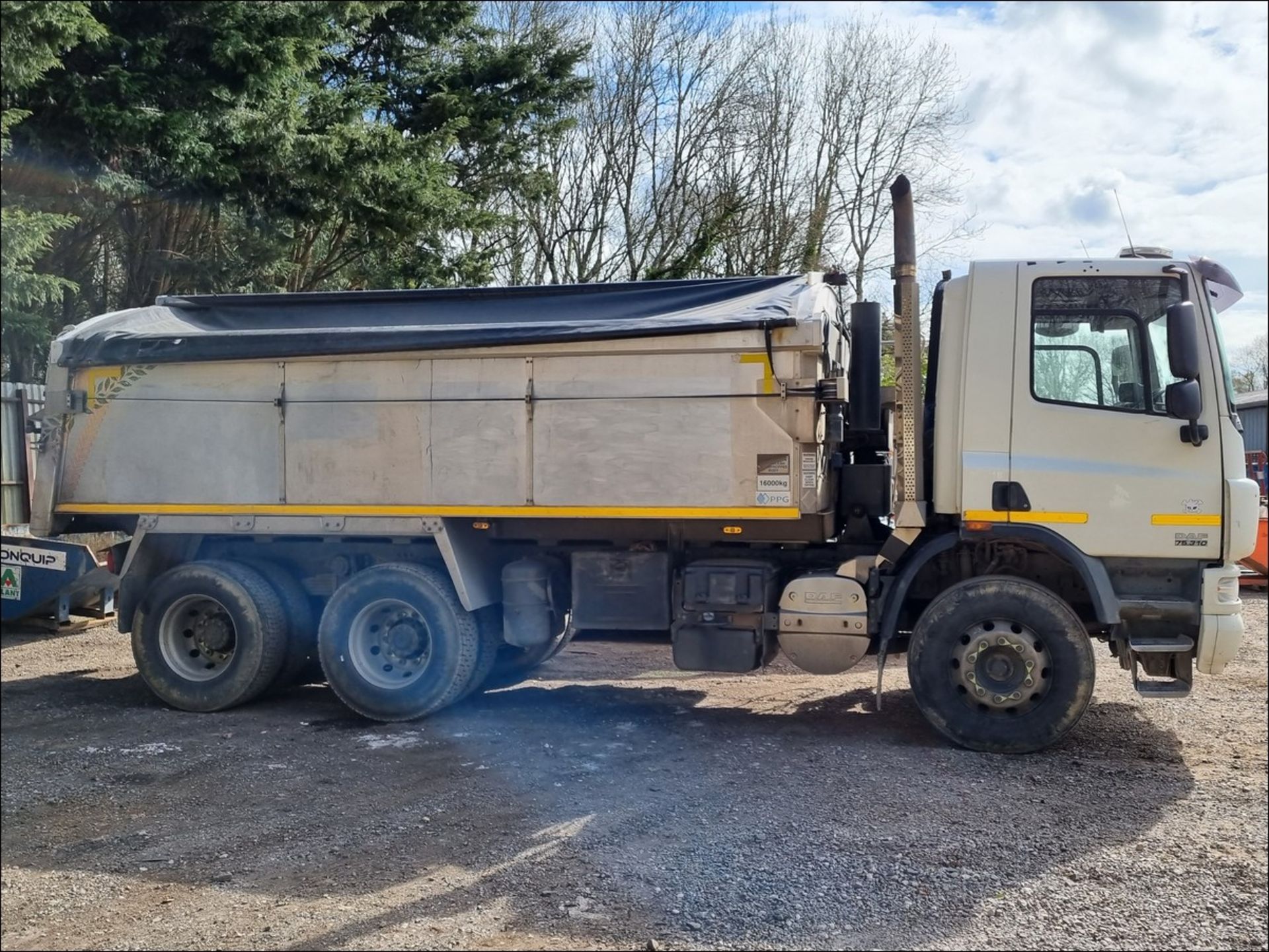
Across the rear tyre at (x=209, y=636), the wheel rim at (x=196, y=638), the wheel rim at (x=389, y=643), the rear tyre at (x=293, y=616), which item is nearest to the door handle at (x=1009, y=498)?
the wheel rim at (x=389, y=643)

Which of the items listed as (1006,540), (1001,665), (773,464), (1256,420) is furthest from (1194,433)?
(1256,420)

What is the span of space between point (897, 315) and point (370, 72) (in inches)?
438

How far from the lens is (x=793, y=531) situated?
6.96 metres

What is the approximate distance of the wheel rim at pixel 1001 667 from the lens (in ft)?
21.0

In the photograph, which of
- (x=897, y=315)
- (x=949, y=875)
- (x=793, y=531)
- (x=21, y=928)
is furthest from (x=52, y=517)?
(x=949, y=875)

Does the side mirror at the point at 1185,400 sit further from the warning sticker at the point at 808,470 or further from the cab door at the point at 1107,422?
the warning sticker at the point at 808,470

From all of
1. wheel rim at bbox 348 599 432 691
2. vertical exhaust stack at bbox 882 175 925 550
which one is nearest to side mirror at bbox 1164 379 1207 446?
vertical exhaust stack at bbox 882 175 925 550

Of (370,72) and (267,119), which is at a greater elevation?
(370,72)

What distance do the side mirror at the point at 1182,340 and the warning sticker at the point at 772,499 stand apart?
2264 millimetres

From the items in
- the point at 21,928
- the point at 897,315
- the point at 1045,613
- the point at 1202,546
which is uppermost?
the point at 897,315

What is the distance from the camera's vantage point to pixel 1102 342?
252 inches

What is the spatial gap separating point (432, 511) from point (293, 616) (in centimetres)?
149

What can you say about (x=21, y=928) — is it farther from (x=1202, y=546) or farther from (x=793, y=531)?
(x=1202, y=546)

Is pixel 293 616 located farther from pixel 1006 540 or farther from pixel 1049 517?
pixel 1049 517
